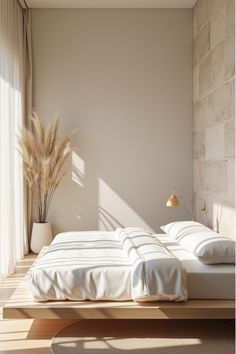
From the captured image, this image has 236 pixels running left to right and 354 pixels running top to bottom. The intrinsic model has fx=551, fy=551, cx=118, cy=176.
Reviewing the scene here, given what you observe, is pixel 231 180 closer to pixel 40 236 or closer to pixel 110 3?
pixel 40 236

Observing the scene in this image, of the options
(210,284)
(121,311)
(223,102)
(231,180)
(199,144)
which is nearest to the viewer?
(121,311)

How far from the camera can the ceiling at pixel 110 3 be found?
18.8ft

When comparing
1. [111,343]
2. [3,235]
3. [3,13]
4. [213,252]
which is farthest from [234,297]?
[3,13]

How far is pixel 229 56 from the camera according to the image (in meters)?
4.40

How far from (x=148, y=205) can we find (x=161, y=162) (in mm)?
493

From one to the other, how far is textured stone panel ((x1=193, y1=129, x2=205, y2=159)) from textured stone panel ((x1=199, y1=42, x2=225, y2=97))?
418 mm

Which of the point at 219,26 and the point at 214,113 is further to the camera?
the point at 214,113

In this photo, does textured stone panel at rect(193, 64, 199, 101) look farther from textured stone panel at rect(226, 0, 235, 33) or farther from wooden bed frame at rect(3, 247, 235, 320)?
wooden bed frame at rect(3, 247, 235, 320)

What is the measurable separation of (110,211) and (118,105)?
116cm

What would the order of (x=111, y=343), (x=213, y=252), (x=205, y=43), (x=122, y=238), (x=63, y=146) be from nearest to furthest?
(x=111, y=343), (x=213, y=252), (x=122, y=238), (x=205, y=43), (x=63, y=146)

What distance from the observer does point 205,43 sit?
5.34 metres

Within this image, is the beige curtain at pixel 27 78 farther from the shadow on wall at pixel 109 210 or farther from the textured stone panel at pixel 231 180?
the textured stone panel at pixel 231 180

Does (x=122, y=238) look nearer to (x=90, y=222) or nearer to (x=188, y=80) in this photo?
(x=90, y=222)

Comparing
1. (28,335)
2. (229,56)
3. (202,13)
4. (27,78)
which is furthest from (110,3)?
(28,335)
